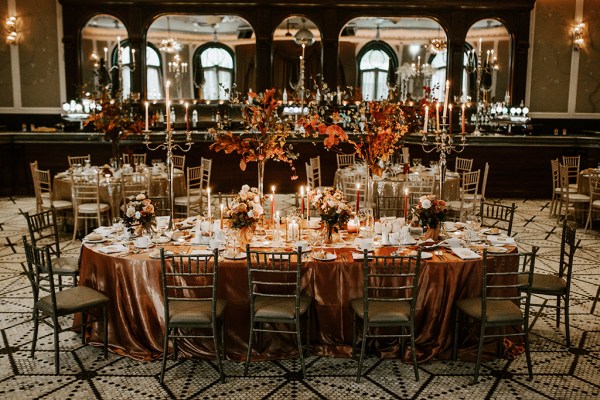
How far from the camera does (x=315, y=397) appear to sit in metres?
4.24

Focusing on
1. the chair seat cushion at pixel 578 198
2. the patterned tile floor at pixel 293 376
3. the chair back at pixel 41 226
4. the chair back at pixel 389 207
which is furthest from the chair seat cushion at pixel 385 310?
the chair seat cushion at pixel 578 198

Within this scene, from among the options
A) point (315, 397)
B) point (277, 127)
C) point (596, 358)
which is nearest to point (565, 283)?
point (596, 358)

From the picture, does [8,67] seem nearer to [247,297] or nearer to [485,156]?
[485,156]

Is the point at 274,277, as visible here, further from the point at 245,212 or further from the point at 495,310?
the point at 495,310

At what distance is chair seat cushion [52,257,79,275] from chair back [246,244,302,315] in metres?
1.63

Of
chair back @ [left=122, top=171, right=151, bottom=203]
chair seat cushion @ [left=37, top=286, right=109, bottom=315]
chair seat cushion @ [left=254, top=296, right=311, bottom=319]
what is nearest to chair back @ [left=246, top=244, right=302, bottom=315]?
chair seat cushion @ [left=254, top=296, right=311, bottom=319]

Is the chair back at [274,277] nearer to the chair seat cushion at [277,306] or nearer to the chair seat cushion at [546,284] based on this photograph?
the chair seat cushion at [277,306]

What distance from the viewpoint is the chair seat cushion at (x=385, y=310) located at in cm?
438

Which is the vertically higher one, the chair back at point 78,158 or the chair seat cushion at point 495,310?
the chair back at point 78,158

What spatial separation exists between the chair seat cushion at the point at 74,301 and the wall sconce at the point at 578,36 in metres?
12.5

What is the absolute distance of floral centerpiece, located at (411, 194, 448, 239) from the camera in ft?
17.3

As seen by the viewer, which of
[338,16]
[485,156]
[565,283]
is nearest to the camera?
[565,283]

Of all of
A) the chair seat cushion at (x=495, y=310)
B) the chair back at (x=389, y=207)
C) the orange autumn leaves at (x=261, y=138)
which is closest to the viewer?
the chair seat cushion at (x=495, y=310)

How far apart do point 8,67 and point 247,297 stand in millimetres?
11107
